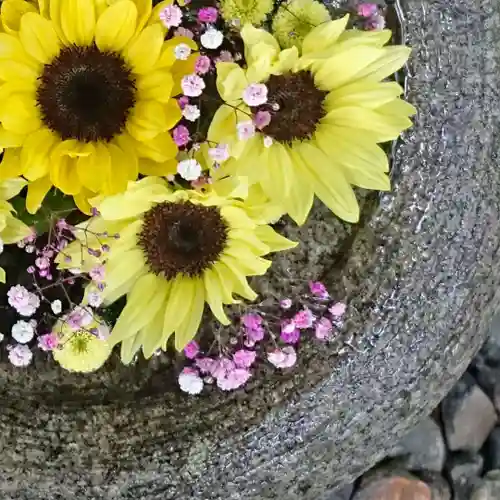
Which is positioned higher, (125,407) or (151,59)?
(151,59)

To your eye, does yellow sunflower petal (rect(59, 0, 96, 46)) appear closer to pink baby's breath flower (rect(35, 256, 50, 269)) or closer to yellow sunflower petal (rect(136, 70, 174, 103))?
yellow sunflower petal (rect(136, 70, 174, 103))

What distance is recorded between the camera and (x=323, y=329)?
71cm

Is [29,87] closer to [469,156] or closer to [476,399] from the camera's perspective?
[469,156]

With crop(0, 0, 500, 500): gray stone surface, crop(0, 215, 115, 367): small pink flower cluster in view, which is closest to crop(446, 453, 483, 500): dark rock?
crop(0, 0, 500, 500): gray stone surface

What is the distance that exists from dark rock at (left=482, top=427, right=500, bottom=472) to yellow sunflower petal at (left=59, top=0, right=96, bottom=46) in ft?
2.98

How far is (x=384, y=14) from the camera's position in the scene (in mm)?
743

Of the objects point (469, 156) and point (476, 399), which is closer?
point (469, 156)

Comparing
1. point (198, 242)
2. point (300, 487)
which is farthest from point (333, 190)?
point (300, 487)

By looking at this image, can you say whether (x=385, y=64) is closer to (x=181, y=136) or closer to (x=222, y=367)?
(x=181, y=136)

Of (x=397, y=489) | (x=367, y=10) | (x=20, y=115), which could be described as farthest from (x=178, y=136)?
(x=397, y=489)

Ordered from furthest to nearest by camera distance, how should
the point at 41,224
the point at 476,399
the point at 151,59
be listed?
the point at 476,399 < the point at 41,224 < the point at 151,59

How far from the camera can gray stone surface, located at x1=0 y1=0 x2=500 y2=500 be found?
0.74 m

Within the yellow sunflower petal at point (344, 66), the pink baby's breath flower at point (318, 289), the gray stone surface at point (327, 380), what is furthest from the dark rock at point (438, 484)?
the yellow sunflower petal at point (344, 66)

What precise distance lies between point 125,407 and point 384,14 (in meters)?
0.42
